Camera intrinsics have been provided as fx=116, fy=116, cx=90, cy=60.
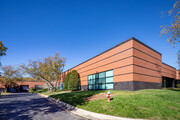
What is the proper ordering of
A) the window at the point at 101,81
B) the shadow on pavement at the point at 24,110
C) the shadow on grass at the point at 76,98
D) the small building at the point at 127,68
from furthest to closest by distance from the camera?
the window at the point at 101,81 < the small building at the point at 127,68 < the shadow on grass at the point at 76,98 < the shadow on pavement at the point at 24,110

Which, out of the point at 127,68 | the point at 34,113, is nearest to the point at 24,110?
the point at 34,113

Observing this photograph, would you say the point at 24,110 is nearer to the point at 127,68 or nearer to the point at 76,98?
the point at 76,98

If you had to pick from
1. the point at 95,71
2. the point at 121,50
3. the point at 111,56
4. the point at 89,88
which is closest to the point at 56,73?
the point at 89,88

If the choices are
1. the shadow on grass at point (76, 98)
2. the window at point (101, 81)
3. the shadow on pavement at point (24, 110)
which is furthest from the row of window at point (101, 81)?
the shadow on pavement at point (24, 110)

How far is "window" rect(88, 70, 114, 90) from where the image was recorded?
16828 mm

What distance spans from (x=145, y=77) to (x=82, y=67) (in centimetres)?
1347

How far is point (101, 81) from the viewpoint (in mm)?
18828

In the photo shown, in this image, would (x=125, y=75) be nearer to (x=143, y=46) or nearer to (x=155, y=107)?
(x=143, y=46)

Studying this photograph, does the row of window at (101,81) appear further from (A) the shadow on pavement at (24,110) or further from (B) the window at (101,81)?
(A) the shadow on pavement at (24,110)

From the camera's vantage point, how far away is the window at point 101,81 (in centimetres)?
1683

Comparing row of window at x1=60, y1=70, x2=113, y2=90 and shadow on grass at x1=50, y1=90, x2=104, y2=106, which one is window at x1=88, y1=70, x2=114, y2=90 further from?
shadow on grass at x1=50, y1=90, x2=104, y2=106

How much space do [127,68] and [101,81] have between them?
5.93 m

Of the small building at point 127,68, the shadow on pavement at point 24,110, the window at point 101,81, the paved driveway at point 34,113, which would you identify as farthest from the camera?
the window at point 101,81

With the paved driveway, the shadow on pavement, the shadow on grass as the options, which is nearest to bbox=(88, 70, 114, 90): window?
the shadow on grass
